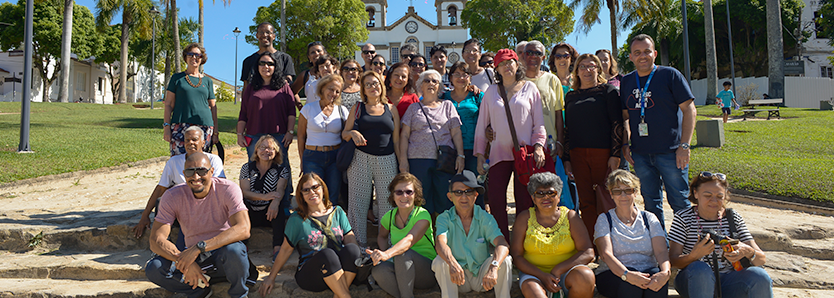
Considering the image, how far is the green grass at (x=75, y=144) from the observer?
8.34 m

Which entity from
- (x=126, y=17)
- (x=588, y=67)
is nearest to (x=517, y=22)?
(x=126, y=17)

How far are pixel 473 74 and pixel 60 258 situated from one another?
4.37m

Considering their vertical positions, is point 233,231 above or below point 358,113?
below

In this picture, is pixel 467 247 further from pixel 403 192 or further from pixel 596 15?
pixel 596 15

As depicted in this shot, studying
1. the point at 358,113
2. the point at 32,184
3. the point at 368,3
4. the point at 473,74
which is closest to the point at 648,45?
the point at 473,74

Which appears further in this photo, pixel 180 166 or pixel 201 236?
pixel 180 166

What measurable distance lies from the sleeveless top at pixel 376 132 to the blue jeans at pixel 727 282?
2457 millimetres

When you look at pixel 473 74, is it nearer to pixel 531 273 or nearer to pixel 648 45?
pixel 648 45

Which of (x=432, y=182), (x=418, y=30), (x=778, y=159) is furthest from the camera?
(x=418, y=30)

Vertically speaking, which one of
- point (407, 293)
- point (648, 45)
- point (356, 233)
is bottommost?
point (407, 293)

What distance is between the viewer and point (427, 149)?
410 centimetres

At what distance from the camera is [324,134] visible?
4387mm

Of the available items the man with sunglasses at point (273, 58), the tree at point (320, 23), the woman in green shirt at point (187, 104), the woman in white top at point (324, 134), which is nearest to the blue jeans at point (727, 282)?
the woman in white top at point (324, 134)

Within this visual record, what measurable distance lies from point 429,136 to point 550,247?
1366mm
